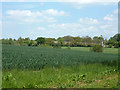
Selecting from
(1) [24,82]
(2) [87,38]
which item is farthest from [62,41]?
(1) [24,82]

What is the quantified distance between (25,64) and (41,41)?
55.4 m

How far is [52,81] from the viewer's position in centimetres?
786

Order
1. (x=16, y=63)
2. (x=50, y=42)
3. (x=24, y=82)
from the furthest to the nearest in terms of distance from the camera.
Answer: (x=50, y=42) → (x=16, y=63) → (x=24, y=82)

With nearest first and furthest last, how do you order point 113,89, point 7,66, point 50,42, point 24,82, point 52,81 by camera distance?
point 113,89 → point 24,82 → point 52,81 → point 7,66 → point 50,42

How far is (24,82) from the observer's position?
720 centimetres

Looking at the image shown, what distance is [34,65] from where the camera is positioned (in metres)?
12.0

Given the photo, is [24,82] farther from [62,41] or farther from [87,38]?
[87,38]

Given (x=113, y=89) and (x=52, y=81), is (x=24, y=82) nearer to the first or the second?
(x=52, y=81)

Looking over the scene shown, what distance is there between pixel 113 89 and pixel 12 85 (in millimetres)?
3901

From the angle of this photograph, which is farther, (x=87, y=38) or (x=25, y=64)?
(x=87, y=38)

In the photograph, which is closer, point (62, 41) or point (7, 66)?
point (7, 66)

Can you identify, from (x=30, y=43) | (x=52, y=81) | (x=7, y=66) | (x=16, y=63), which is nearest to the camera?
(x=52, y=81)

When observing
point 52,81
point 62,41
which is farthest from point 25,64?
point 62,41

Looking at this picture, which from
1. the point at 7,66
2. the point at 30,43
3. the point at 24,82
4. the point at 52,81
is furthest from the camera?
the point at 30,43
